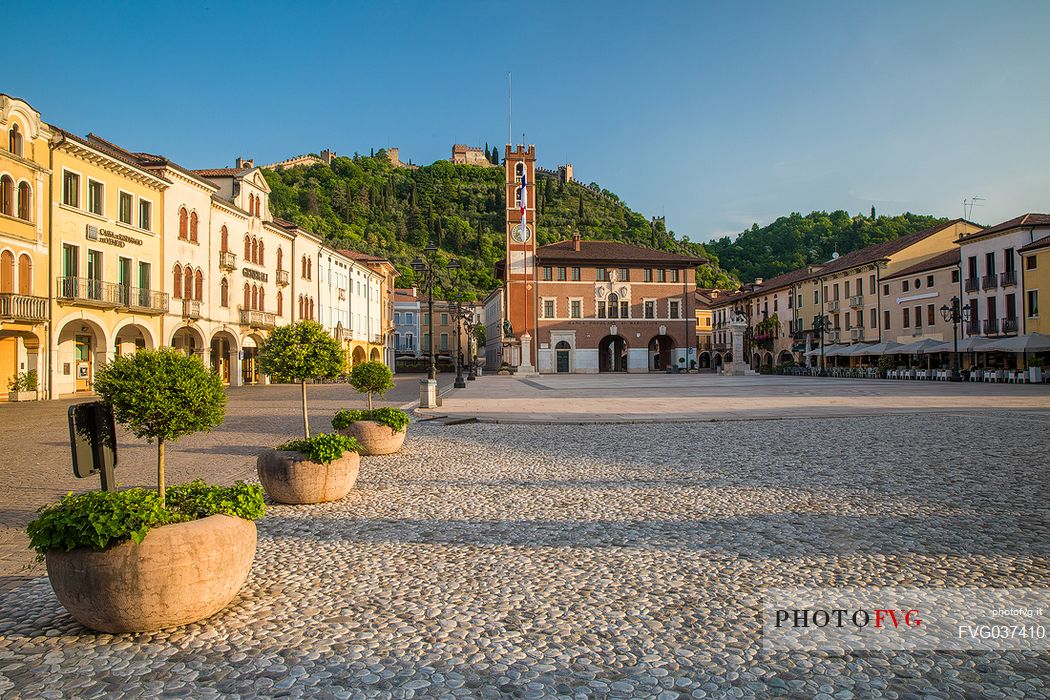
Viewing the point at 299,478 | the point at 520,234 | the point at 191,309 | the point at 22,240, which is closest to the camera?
the point at 299,478

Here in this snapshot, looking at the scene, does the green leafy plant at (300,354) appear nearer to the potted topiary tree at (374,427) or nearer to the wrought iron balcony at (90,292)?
the potted topiary tree at (374,427)

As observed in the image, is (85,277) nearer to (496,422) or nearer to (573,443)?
(496,422)

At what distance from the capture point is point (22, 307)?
23.6 metres

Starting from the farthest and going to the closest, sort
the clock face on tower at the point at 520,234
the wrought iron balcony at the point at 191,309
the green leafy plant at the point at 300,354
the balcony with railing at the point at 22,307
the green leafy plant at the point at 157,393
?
the clock face on tower at the point at 520,234, the wrought iron balcony at the point at 191,309, the balcony with railing at the point at 22,307, the green leafy plant at the point at 300,354, the green leafy plant at the point at 157,393

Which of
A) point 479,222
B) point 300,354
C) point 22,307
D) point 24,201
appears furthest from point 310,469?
point 479,222

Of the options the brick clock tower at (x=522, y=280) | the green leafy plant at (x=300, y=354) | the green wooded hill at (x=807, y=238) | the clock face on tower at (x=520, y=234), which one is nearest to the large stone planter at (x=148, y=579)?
the green leafy plant at (x=300, y=354)

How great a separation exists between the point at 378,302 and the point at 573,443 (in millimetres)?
54223

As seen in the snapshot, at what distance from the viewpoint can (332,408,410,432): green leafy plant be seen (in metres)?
10.4

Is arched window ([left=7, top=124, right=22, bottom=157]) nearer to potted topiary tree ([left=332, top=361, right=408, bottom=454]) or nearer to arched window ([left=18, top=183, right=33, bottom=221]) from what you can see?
arched window ([left=18, top=183, right=33, bottom=221])

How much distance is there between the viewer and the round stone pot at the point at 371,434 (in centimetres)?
1050

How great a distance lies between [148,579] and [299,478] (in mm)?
3478

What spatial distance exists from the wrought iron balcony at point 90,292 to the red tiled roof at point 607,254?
42696 mm

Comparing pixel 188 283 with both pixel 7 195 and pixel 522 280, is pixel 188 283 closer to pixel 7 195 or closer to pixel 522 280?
pixel 7 195

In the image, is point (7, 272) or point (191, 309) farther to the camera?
point (191, 309)
